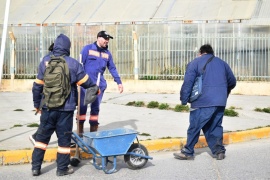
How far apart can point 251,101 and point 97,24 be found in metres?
6.90

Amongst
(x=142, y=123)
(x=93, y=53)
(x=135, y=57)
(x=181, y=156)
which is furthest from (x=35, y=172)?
(x=135, y=57)

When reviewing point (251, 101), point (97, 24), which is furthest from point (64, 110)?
point (97, 24)

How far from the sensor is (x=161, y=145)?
874 cm

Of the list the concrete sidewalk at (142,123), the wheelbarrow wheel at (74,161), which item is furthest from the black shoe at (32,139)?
the wheelbarrow wheel at (74,161)

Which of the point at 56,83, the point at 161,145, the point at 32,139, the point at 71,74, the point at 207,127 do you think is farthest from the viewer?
the point at 161,145

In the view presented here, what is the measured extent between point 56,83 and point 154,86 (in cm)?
1095

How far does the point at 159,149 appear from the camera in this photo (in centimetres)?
874

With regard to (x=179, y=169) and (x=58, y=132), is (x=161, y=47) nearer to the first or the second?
(x=179, y=169)

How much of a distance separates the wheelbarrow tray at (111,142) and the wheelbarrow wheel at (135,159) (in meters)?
0.16

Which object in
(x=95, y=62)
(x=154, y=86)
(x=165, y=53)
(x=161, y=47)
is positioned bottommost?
(x=154, y=86)

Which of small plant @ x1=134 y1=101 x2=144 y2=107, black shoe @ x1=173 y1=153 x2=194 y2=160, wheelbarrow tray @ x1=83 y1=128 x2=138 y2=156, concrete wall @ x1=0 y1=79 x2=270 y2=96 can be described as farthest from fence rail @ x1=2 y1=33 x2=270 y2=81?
wheelbarrow tray @ x1=83 y1=128 x2=138 y2=156

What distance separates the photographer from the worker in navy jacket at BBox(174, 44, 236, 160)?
7.89 m

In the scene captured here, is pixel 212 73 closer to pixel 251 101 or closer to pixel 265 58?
pixel 251 101

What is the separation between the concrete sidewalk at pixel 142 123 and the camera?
852 cm
